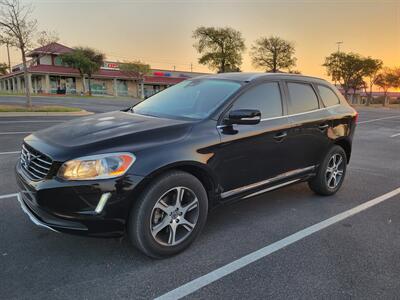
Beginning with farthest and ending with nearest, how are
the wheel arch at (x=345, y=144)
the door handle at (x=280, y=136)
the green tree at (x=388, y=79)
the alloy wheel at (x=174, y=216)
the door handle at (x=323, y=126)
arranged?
the green tree at (x=388, y=79), the wheel arch at (x=345, y=144), the door handle at (x=323, y=126), the door handle at (x=280, y=136), the alloy wheel at (x=174, y=216)

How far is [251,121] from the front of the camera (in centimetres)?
376

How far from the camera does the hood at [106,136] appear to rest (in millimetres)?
3068

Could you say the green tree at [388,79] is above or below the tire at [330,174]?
above

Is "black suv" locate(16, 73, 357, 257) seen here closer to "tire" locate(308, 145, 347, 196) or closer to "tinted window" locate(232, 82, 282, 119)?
"tinted window" locate(232, 82, 282, 119)

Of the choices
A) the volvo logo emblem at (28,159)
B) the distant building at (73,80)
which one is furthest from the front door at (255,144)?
the distant building at (73,80)

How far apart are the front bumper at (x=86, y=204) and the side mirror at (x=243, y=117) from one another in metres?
1.20

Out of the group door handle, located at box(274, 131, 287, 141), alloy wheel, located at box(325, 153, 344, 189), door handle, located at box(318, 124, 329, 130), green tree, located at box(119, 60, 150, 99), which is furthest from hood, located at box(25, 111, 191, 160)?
green tree, located at box(119, 60, 150, 99)

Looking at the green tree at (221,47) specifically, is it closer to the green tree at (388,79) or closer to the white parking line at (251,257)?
the green tree at (388,79)

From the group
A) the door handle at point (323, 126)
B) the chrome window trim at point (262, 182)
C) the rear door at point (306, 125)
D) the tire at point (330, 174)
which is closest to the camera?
the chrome window trim at point (262, 182)

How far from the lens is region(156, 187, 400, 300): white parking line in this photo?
289 centimetres

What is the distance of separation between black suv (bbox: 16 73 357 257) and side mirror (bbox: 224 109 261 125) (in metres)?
0.01

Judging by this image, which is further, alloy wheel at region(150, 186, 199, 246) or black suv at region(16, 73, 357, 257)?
alloy wheel at region(150, 186, 199, 246)

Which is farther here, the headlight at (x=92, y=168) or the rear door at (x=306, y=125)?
the rear door at (x=306, y=125)

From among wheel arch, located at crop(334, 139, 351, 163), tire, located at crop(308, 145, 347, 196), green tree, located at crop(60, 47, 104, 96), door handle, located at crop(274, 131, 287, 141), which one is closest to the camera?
door handle, located at crop(274, 131, 287, 141)
